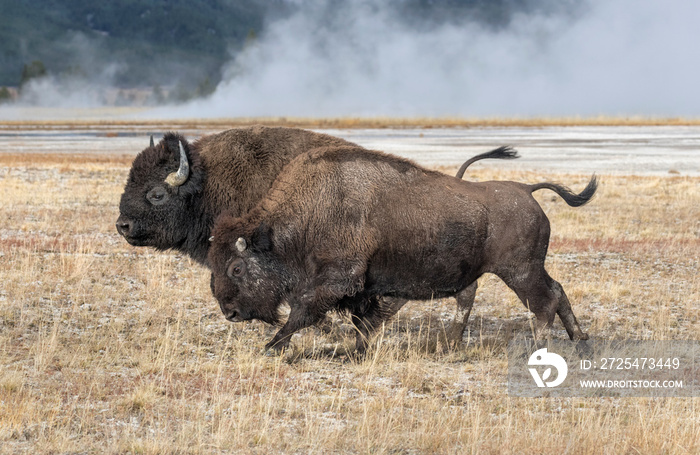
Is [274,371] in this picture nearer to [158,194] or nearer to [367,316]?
[367,316]

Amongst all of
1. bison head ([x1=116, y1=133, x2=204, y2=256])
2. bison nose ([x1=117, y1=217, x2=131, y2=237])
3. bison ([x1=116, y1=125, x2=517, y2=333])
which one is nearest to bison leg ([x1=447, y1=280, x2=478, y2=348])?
bison ([x1=116, y1=125, x2=517, y2=333])

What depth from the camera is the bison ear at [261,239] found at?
6.92 m

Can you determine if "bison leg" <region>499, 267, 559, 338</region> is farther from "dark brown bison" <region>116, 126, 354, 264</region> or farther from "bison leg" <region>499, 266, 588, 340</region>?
"dark brown bison" <region>116, 126, 354, 264</region>

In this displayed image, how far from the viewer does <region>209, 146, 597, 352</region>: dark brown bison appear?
22.6 feet

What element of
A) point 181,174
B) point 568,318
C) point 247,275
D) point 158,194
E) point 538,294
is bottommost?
point 568,318

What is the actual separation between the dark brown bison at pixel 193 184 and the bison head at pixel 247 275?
0.93 m

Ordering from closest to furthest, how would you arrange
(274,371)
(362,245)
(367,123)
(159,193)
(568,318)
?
(274,371)
(362,245)
(568,318)
(159,193)
(367,123)

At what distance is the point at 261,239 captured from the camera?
6.92m

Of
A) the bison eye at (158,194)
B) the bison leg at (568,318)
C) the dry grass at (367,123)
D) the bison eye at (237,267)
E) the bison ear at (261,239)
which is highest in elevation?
the bison eye at (158,194)

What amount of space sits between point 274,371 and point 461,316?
86.9 inches

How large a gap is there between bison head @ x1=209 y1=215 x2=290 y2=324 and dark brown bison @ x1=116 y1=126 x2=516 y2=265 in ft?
3.04

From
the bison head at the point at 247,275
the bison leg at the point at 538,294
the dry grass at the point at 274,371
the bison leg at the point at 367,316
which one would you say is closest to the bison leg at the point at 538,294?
the bison leg at the point at 538,294

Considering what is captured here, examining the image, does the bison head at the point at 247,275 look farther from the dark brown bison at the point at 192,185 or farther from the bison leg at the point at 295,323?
the dark brown bison at the point at 192,185

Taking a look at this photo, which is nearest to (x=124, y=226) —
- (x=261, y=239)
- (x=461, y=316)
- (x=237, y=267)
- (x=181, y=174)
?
(x=181, y=174)
